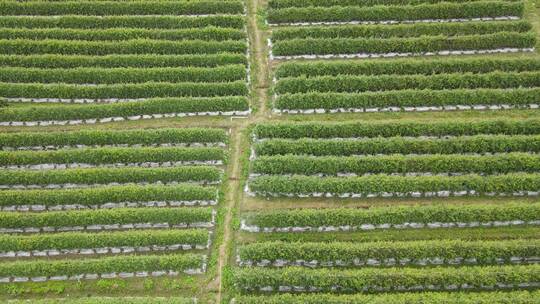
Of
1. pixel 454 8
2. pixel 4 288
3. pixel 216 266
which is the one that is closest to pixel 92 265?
pixel 4 288

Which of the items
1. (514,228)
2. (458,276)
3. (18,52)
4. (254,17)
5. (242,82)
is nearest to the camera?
(458,276)

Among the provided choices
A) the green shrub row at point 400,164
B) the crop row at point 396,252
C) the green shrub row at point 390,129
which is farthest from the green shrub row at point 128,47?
the crop row at point 396,252

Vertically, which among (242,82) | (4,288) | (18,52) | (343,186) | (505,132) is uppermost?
(18,52)

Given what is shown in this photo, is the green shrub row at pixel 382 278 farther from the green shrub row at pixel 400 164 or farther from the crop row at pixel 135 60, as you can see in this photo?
the crop row at pixel 135 60

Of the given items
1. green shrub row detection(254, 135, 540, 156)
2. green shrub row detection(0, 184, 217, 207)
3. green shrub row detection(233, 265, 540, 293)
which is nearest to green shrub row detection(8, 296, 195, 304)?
green shrub row detection(233, 265, 540, 293)

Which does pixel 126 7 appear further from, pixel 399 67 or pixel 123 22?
pixel 399 67

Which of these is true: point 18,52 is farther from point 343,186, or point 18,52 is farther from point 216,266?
point 343,186

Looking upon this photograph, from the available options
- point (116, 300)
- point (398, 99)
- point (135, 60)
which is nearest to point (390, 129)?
point (398, 99)

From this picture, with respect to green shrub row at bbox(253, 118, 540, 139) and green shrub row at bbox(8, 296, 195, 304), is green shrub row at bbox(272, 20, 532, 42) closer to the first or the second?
green shrub row at bbox(253, 118, 540, 139)
